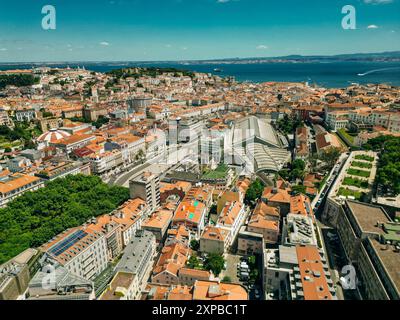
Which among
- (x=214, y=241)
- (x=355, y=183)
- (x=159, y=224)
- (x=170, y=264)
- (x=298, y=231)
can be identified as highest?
(x=355, y=183)

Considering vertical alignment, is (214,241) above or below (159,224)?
below

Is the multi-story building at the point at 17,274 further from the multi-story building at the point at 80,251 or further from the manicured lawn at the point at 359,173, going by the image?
the manicured lawn at the point at 359,173

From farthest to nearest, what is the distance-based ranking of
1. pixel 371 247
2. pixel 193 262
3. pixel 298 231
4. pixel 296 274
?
pixel 298 231, pixel 193 262, pixel 371 247, pixel 296 274

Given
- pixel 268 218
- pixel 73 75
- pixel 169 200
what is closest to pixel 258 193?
pixel 268 218

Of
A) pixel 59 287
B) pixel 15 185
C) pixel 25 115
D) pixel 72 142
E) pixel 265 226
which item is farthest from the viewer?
pixel 25 115

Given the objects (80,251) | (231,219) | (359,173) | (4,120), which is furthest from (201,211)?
(4,120)

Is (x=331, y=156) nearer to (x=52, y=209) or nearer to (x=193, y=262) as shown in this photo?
(x=193, y=262)

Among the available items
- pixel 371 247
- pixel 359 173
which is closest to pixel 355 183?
pixel 359 173

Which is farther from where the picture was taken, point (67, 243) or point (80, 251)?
point (67, 243)

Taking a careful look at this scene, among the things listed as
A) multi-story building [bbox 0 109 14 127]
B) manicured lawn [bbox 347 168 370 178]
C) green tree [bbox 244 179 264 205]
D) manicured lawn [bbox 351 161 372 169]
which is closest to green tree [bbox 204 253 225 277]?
green tree [bbox 244 179 264 205]
